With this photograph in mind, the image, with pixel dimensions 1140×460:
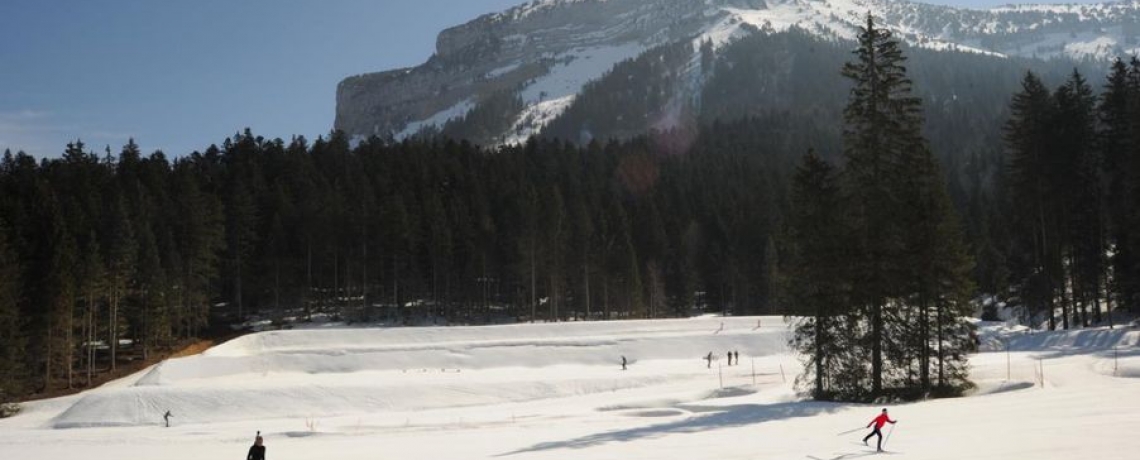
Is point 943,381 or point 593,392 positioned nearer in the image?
point 943,381

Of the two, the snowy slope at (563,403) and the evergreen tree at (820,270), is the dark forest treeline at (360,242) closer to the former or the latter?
the snowy slope at (563,403)

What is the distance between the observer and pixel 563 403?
3594cm

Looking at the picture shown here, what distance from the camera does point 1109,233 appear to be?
5450cm

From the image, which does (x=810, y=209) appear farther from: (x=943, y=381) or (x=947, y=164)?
(x=947, y=164)

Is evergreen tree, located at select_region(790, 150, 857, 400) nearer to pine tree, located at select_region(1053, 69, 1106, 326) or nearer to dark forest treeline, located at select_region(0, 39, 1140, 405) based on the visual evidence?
dark forest treeline, located at select_region(0, 39, 1140, 405)

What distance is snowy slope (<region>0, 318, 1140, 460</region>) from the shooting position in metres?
21.8

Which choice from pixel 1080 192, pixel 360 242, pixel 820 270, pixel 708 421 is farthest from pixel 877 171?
pixel 360 242

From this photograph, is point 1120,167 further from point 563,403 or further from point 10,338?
point 10,338

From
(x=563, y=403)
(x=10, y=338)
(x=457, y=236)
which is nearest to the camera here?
(x=563, y=403)

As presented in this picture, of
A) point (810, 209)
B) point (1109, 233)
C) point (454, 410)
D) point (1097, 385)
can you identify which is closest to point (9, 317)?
point (454, 410)

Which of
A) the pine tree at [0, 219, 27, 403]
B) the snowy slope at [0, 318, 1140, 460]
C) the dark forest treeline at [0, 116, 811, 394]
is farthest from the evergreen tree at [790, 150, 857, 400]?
the dark forest treeline at [0, 116, 811, 394]

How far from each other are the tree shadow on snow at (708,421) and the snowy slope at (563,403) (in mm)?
114

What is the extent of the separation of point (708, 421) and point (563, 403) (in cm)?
1009

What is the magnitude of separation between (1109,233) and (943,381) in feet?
109
